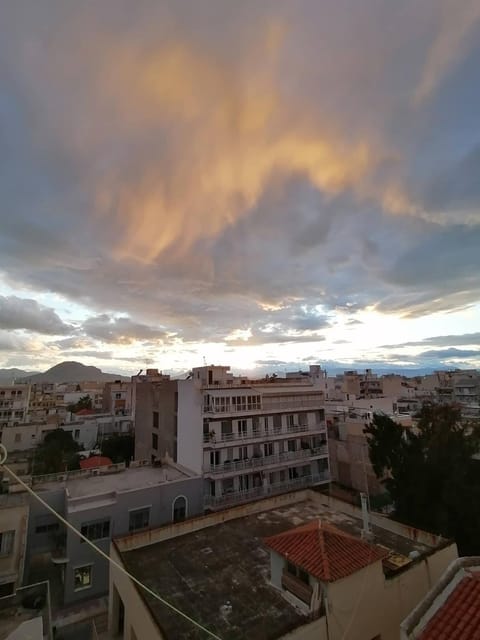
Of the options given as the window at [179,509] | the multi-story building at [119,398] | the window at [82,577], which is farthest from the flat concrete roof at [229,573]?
the multi-story building at [119,398]

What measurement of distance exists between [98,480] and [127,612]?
1694cm

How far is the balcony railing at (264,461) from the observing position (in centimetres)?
2713

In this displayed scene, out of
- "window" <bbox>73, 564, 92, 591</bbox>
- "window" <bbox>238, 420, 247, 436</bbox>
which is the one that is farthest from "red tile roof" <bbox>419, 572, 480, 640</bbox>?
"window" <bbox>238, 420, 247, 436</bbox>

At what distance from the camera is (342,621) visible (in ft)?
30.2

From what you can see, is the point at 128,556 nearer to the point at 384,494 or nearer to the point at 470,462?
the point at 470,462

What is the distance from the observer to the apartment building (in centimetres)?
2014

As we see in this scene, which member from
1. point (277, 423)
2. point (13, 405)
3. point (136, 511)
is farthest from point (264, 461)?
point (13, 405)

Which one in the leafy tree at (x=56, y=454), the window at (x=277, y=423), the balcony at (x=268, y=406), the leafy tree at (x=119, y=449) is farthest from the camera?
the leafy tree at (x=119, y=449)

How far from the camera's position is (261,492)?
94.6ft

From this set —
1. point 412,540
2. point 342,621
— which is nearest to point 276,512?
point 412,540

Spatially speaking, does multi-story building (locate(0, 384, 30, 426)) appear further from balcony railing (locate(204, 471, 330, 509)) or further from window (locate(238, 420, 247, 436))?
balcony railing (locate(204, 471, 330, 509))

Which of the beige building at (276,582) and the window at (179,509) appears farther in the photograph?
the window at (179,509)

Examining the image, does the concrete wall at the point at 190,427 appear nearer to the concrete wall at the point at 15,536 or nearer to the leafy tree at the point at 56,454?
the concrete wall at the point at 15,536

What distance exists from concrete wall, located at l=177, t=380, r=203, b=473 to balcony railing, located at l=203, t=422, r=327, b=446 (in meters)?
0.97
